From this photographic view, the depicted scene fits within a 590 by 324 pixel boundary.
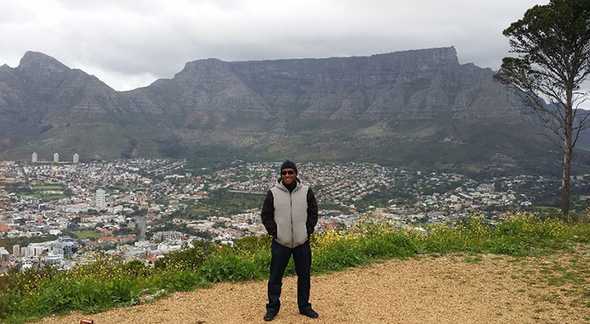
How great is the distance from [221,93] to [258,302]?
518ft

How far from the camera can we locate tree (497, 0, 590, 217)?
15.5 metres

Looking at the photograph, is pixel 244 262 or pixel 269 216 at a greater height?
pixel 269 216

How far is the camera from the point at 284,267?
22.6 ft

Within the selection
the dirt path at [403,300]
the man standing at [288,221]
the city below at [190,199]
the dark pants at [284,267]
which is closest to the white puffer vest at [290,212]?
the man standing at [288,221]

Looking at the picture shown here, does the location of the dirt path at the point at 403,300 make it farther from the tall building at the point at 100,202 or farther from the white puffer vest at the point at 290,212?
the tall building at the point at 100,202

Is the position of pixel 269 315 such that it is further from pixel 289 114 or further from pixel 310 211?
pixel 289 114

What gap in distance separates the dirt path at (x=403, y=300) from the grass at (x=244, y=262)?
29cm

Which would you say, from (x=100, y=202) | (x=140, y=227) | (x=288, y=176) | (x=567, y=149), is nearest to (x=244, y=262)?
(x=288, y=176)

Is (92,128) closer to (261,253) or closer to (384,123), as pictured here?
(384,123)

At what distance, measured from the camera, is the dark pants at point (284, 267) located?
269 inches

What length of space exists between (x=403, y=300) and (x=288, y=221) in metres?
2.34

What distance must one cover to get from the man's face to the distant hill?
74.9m

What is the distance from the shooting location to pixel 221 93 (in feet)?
534

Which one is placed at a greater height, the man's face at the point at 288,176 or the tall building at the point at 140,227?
the man's face at the point at 288,176
